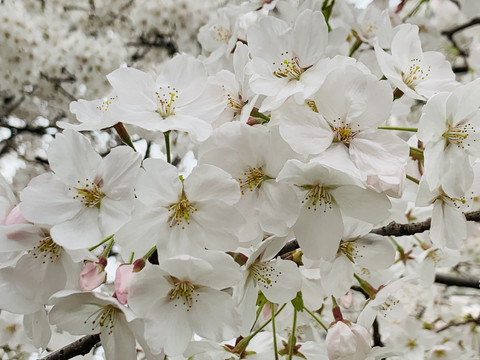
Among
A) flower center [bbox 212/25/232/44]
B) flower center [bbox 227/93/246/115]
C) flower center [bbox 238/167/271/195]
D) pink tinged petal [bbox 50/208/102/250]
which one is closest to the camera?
pink tinged petal [bbox 50/208/102/250]

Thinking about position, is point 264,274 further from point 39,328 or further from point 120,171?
point 39,328

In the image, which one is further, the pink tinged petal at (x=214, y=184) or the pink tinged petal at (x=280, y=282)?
the pink tinged petal at (x=280, y=282)

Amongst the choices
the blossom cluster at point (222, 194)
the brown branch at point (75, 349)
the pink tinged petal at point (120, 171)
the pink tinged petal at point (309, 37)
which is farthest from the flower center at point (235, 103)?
the brown branch at point (75, 349)

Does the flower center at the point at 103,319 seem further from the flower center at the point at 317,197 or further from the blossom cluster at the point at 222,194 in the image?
the flower center at the point at 317,197

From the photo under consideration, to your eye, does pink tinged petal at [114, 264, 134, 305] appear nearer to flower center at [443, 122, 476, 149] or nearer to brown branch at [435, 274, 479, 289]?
flower center at [443, 122, 476, 149]

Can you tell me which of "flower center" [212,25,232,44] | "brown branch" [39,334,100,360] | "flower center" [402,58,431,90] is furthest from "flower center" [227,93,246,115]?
"flower center" [212,25,232,44]

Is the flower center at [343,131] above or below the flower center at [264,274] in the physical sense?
above

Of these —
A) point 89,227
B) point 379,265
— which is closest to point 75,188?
point 89,227
